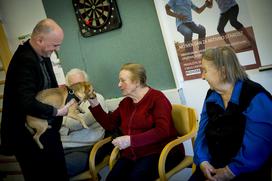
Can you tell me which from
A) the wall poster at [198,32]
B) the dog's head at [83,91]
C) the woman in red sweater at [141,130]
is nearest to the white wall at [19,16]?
the dog's head at [83,91]

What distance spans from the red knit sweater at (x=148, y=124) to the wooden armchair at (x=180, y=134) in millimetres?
93

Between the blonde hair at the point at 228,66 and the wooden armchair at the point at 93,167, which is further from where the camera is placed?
the wooden armchair at the point at 93,167

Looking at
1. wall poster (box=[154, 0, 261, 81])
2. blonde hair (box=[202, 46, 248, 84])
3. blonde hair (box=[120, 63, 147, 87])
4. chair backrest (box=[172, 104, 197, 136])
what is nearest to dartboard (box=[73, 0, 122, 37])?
wall poster (box=[154, 0, 261, 81])

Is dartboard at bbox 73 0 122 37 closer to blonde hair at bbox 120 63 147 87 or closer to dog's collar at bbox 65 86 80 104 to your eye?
blonde hair at bbox 120 63 147 87

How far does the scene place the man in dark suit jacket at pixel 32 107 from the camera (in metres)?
2.08

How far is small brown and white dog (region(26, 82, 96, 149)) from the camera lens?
218 cm

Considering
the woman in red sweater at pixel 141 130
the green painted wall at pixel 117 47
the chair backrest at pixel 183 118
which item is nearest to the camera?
the woman in red sweater at pixel 141 130

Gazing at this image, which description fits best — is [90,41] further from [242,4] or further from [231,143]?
[231,143]

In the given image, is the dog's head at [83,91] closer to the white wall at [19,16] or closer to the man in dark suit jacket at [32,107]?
the man in dark suit jacket at [32,107]

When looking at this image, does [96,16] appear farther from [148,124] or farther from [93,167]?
[93,167]

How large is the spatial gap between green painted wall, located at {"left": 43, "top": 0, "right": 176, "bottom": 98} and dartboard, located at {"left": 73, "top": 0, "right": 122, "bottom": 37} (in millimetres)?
54

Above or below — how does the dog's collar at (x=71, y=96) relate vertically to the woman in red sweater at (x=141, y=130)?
above

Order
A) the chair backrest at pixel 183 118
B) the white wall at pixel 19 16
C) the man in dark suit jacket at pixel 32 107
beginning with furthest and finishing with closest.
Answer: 1. the white wall at pixel 19 16
2. the chair backrest at pixel 183 118
3. the man in dark suit jacket at pixel 32 107

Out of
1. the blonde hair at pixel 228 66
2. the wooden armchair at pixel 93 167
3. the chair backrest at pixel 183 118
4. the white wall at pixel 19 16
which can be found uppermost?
the white wall at pixel 19 16
